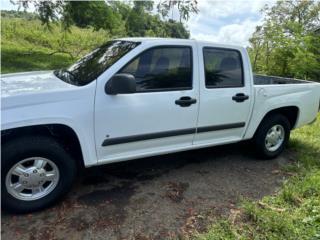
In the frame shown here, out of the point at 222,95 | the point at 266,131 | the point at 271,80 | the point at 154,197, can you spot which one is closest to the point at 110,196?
the point at 154,197

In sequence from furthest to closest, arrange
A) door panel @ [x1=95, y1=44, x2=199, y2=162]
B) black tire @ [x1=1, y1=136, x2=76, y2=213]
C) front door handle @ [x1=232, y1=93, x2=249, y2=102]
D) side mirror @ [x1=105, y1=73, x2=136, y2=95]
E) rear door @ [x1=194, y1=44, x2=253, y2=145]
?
1. front door handle @ [x1=232, y1=93, x2=249, y2=102]
2. rear door @ [x1=194, y1=44, x2=253, y2=145]
3. door panel @ [x1=95, y1=44, x2=199, y2=162]
4. side mirror @ [x1=105, y1=73, x2=136, y2=95]
5. black tire @ [x1=1, y1=136, x2=76, y2=213]

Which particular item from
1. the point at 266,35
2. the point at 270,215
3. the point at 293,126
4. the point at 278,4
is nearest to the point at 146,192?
the point at 270,215

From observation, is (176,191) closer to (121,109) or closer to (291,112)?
(121,109)

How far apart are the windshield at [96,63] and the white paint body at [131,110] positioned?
0.11 meters

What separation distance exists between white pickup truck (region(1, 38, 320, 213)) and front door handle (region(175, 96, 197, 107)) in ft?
0.04

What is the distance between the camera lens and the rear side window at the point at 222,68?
4.17 meters

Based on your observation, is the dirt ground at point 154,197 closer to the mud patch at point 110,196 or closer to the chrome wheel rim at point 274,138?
the mud patch at point 110,196

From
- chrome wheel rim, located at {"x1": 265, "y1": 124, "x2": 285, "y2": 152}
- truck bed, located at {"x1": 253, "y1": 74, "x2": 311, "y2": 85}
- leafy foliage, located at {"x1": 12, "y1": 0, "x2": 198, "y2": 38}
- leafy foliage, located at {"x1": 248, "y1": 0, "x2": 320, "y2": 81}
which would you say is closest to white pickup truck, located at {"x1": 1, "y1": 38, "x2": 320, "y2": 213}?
chrome wheel rim, located at {"x1": 265, "y1": 124, "x2": 285, "y2": 152}

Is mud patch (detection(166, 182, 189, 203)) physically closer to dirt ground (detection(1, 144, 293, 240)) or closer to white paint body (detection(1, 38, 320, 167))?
dirt ground (detection(1, 144, 293, 240))

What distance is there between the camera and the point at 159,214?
3438mm

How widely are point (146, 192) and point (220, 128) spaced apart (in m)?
1.31

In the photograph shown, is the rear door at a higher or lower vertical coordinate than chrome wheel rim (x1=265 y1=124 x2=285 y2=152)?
higher

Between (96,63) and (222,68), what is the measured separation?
1669mm

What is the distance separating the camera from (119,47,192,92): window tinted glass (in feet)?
12.0
